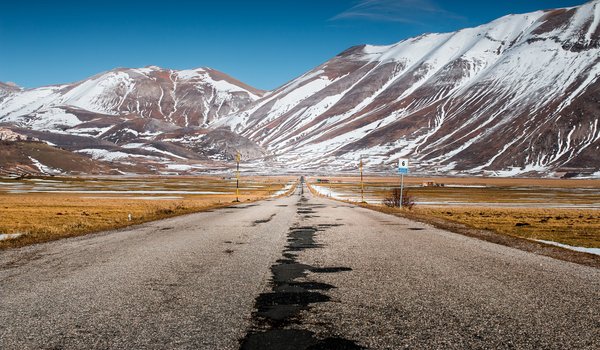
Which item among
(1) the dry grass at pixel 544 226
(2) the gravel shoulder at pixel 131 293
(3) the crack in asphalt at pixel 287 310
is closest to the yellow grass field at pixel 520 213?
(1) the dry grass at pixel 544 226

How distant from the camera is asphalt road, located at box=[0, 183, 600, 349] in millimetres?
6754

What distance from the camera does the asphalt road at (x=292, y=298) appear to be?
22.2 feet

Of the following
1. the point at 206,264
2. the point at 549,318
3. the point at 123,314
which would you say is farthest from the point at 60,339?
the point at 549,318

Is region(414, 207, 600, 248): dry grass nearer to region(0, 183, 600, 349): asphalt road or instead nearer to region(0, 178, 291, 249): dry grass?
region(0, 183, 600, 349): asphalt road

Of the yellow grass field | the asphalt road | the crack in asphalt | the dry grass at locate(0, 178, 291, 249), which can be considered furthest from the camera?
the yellow grass field

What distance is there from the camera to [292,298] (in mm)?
8984

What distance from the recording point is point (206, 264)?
12359 millimetres

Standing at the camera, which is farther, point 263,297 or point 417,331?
point 263,297

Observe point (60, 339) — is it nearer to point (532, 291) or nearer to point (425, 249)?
point (532, 291)

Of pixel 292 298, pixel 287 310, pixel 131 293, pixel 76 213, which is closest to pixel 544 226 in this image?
pixel 292 298

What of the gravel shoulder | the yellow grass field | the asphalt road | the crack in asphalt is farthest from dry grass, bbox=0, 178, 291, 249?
the yellow grass field

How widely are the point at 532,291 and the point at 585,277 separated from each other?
246cm

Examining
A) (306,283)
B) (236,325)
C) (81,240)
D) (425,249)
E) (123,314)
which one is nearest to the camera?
(236,325)

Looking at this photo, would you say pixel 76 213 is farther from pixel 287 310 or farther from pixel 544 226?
pixel 287 310
